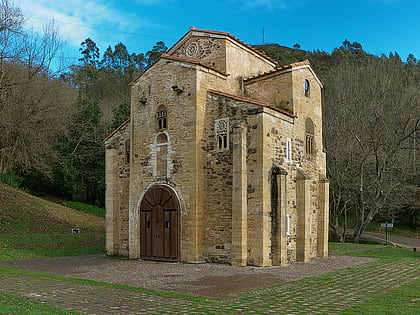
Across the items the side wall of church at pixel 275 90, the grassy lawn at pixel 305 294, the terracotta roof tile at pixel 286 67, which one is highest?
the terracotta roof tile at pixel 286 67

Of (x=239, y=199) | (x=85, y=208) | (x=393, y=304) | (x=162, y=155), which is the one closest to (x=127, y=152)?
(x=162, y=155)

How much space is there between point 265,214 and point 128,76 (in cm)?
5170

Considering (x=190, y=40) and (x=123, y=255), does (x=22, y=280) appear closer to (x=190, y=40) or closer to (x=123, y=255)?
(x=123, y=255)

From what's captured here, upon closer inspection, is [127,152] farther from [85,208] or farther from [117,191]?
[85,208]

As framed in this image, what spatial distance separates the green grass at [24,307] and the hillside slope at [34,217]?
57.6ft

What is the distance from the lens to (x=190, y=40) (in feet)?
65.0

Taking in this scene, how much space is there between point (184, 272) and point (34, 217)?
18.1 meters

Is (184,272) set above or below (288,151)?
below

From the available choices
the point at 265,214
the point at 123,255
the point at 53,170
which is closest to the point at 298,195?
the point at 265,214

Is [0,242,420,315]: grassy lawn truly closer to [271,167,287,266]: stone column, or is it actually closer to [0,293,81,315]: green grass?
[0,293,81,315]: green grass

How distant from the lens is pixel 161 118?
17859mm

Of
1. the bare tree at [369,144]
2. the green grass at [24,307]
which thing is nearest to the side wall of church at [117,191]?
the green grass at [24,307]

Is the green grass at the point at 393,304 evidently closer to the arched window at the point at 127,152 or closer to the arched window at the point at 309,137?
the arched window at the point at 309,137

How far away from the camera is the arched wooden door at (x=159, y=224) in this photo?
16547 mm
